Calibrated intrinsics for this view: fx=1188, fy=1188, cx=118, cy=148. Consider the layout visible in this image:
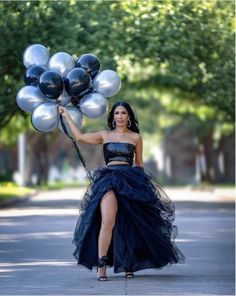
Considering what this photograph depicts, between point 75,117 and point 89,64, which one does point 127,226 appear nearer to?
point 75,117

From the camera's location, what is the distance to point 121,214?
508 inches

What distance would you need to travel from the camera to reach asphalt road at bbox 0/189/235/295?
12.1 m

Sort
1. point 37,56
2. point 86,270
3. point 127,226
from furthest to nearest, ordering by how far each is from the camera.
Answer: point 86,270 < point 37,56 < point 127,226

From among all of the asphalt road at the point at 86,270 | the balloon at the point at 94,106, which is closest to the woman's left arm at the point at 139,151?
the balloon at the point at 94,106

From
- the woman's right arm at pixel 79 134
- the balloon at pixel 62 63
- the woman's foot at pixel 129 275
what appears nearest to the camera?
the woman's right arm at pixel 79 134

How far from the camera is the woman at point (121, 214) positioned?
12.8 m

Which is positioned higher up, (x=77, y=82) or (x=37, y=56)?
(x=37, y=56)

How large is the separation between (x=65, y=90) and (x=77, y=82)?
0.26 metres

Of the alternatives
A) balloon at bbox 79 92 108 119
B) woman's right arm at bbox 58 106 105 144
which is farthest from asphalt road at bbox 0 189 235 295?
balloon at bbox 79 92 108 119

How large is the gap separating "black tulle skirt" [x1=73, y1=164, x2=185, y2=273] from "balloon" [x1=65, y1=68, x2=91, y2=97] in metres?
0.94

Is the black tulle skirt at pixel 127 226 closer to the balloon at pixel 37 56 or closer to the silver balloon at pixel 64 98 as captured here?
the silver balloon at pixel 64 98

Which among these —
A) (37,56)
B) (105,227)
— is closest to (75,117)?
(37,56)

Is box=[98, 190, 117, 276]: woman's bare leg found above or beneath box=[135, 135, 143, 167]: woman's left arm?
beneath

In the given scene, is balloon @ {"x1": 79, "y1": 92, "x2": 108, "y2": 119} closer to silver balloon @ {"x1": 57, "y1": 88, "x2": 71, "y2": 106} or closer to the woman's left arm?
silver balloon @ {"x1": 57, "y1": 88, "x2": 71, "y2": 106}
